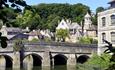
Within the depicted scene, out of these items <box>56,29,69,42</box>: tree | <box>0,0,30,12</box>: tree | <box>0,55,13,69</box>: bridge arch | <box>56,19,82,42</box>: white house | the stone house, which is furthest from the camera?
<box>56,19,82,42</box>: white house

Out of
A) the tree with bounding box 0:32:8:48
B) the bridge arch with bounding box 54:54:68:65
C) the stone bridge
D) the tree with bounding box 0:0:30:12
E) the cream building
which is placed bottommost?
the bridge arch with bounding box 54:54:68:65

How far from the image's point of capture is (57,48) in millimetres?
55469

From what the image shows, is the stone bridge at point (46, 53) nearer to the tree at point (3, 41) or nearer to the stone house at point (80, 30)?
the stone house at point (80, 30)

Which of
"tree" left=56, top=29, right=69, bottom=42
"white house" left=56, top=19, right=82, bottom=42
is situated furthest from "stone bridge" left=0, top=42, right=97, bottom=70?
"white house" left=56, top=19, right=82, bottom=42

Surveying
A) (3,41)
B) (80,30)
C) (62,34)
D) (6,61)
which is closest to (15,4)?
(3,41)

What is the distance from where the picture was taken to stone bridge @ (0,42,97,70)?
52.9m

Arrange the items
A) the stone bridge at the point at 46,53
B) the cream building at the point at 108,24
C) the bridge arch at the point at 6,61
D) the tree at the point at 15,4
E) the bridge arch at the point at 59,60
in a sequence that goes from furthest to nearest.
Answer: the bridge arch at the point at 59,60 < the bridge arch at the point at 6,61 < the stone bridge at the point at 46,53 < the cream building at the point at 108,24 < the tree at the point at 15,4

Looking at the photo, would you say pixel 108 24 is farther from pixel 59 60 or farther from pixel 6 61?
pixel 6 61

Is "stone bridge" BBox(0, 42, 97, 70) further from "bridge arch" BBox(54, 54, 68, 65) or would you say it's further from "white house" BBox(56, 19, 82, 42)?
"white house" BBox(56, 19, 82, 42)

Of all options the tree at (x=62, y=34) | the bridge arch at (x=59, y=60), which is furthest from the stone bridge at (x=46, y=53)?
the tree at (x=62, y=34)

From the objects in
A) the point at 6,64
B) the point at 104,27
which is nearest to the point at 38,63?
the point at 6,64

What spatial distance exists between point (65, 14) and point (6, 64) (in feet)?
244

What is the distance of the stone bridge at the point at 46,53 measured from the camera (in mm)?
52853

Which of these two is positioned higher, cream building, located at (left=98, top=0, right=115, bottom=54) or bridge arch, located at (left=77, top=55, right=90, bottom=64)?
cream building, located at (left=98, top=0, right=115, bottom=54)
